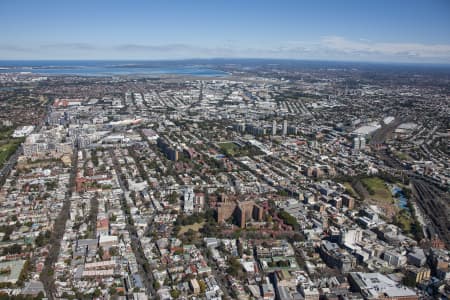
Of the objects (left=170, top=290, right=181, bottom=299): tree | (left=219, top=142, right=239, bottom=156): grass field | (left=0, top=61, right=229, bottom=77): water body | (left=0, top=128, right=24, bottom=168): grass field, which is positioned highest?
(left=0, top=61, right=229, bottom=77): water body

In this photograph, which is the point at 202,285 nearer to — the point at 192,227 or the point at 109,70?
the point at 192,227

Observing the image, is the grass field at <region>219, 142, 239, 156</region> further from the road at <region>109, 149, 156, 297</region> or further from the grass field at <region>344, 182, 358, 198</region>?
the road at <region>109, 149, 156, 297</region>

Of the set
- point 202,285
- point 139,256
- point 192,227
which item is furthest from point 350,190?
point 139,256

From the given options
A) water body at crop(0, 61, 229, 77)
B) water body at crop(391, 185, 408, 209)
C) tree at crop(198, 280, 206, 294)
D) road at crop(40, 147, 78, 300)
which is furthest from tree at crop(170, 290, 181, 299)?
water body at crop(0, 61, 229, 77)

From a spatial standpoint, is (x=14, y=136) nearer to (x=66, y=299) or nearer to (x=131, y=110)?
(x=131, y=110)

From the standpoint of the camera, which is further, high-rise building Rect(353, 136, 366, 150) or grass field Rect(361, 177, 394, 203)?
high-rise building Rect(353, 136, 366, 150)

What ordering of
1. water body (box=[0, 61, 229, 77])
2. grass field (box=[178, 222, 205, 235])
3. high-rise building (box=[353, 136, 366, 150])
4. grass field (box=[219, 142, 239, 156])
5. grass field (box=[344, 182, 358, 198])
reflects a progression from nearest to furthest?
grass field (box=[178, 222, 205, 235]) < grass field (box=[344, 182, 358, 198]) < grass field (box=[219, 142, 239, 156]) < high-rise building (box=[353, 136, 366, 150]) < water body (box=[0, 61, 229, 77])

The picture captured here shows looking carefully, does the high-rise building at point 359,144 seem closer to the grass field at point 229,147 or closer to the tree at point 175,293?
the grass field at point 229,147
